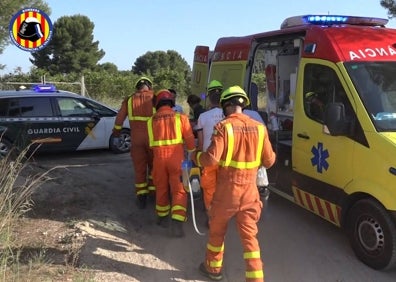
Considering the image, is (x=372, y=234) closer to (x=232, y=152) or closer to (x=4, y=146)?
(x=232, y=152)

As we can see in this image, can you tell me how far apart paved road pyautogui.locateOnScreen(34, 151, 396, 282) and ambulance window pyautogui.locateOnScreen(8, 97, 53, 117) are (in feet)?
15.2

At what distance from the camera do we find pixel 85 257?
16.4 ft

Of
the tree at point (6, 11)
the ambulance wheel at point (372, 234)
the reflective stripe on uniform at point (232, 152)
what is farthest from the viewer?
the tree at point (6, 11)

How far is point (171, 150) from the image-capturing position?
585cm

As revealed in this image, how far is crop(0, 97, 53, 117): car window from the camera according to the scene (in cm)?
1033

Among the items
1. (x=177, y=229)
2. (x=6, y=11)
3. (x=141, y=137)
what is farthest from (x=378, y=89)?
(x=6, y=11)

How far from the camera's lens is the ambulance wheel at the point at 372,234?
461 cm

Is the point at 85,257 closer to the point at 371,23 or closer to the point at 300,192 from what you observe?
the point at 300,192

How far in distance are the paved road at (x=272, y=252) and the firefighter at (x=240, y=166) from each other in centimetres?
64

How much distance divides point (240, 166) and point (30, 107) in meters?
7.46

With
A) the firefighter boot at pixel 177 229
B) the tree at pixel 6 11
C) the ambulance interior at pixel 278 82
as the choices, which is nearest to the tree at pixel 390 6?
the ambulance interior at pixel 278 82

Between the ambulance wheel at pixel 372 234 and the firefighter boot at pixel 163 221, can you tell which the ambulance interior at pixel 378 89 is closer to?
the ambulance wheel at pixel 372 234

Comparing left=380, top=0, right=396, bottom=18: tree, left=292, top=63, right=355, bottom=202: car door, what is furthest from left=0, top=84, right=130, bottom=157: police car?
left=380, top=0, right=396, bottom=18: tree

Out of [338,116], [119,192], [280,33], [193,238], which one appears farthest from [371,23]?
[119,192]
